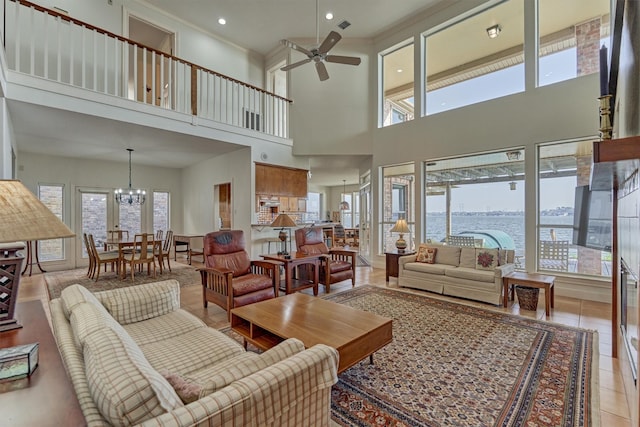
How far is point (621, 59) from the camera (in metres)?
1.88

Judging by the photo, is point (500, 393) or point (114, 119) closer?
point (500, 393)

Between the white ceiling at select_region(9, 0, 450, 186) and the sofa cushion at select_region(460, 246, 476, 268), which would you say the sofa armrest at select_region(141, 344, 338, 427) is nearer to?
the sofa cushion at select_region(460, 246, 476, 268)

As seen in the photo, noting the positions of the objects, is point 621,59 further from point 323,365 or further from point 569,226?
point 569,226

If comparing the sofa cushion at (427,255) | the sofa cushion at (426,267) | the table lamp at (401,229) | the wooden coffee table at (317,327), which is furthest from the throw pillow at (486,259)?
the wooden coffee table at (317,327)

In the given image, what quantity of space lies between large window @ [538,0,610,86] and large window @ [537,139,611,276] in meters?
1.14

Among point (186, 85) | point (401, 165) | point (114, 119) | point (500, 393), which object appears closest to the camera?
point (500, 393)

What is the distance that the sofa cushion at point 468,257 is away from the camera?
14.8ft

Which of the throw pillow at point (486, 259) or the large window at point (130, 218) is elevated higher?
the large window at point (130, 218)

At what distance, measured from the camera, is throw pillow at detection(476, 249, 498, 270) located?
428 centimetres

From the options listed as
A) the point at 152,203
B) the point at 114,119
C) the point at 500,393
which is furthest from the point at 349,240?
the point at 500,393

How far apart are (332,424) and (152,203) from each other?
8524 mm

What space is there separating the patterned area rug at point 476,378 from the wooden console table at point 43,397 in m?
1.48

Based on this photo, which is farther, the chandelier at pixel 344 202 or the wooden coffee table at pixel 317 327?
the chandelier at pixel 344 202

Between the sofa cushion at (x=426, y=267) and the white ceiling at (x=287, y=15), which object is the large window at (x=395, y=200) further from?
the white ceiling at (x=287, y=15)
